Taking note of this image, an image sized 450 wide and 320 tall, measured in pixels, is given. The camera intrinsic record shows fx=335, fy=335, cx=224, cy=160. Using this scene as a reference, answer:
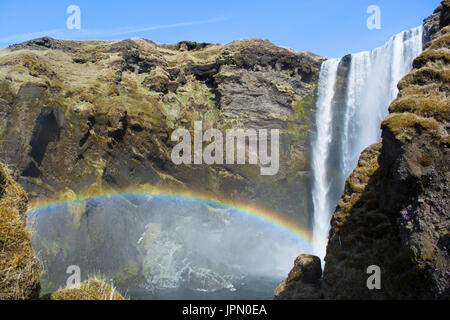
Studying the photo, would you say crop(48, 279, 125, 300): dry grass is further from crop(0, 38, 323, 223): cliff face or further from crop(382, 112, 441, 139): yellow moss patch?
crop(0, 38, 323, 223): cliff face

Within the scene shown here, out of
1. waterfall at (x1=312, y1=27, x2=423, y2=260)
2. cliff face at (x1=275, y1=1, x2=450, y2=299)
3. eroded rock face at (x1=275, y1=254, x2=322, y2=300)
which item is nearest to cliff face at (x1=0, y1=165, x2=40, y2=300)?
cliff face at (x1=275, y1=1, x2=450, y2=299)

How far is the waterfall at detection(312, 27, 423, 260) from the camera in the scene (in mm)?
46500

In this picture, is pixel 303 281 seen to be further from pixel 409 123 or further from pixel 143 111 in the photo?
pixel 143 111

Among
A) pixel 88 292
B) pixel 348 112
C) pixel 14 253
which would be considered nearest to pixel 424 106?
pixel 88 292

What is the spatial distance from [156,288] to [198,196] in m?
15.6

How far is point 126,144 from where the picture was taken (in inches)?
1864

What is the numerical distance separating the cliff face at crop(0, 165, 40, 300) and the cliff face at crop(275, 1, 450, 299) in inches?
387

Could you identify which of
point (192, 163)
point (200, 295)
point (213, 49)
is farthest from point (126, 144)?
point (213, 49)

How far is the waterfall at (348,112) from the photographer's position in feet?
153

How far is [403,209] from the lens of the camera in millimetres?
10727

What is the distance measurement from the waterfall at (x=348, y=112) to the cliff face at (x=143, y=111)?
8.51ft

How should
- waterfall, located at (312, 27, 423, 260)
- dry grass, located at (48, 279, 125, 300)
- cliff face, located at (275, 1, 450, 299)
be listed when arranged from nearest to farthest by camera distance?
dry grass, located at (48, 279, 125, 300)
cliff face, located at (275, 1, 450, 299)
waterfall, located at (312, 27, 423, 260)
